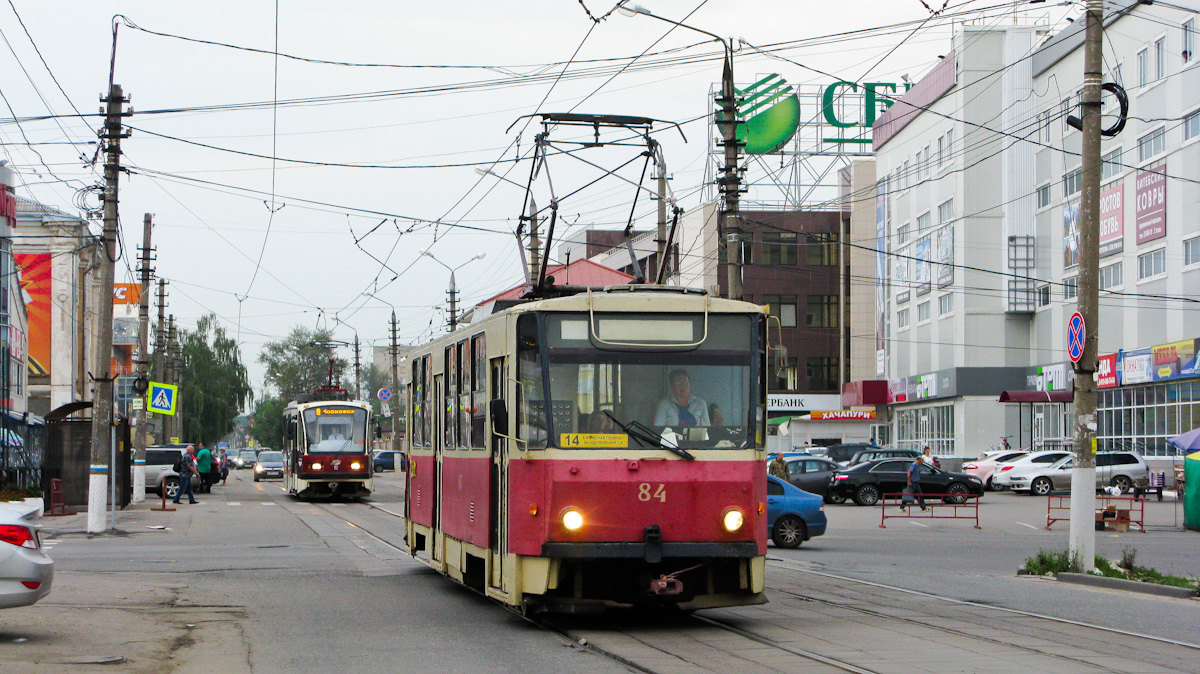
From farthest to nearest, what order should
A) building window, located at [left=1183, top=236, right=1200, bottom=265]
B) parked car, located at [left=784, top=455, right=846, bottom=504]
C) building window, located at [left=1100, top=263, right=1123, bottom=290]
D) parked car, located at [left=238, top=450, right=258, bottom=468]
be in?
parked car, located at [left=238, top=450, right=258, bottom=468], building window, located at [left=1100, top=263, right=1123, bottom=290], building window, located at [left=1183, top=236, right=1200, bottom=265], parked car, located at [left=784, top=455, right=846, bottom=504]

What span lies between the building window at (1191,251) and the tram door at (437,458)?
1408 inches

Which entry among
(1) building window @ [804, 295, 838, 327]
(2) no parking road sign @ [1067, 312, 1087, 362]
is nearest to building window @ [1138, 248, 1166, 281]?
(2) no parking road sign @ [1067, 312, 1087, 362]

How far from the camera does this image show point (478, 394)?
42.4 feet

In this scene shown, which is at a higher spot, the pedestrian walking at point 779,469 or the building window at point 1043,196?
the building window at point 1043,196

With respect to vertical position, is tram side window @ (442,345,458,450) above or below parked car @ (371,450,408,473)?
above

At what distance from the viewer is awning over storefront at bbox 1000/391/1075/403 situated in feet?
176

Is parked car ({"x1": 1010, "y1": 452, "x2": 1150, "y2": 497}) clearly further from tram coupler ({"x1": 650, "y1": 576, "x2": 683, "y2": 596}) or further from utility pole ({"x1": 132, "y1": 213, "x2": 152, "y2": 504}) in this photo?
tram coupler ({"x1": 650, "y1": 576, "x2": 683, "y2": 596})

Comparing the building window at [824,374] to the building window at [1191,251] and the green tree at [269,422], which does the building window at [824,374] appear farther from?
the green tree at [269,422]

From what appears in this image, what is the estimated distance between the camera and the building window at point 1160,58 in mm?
45562

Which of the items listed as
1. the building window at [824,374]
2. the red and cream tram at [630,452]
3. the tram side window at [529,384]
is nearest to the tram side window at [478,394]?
the red and cream tram at [630,452]

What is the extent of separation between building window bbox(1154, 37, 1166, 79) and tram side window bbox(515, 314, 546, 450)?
4053 centimetres

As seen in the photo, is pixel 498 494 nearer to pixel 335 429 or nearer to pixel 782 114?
pixel 335 429

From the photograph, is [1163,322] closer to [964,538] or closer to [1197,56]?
[1197,56]

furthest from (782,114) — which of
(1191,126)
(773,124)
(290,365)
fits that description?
(290,365)
